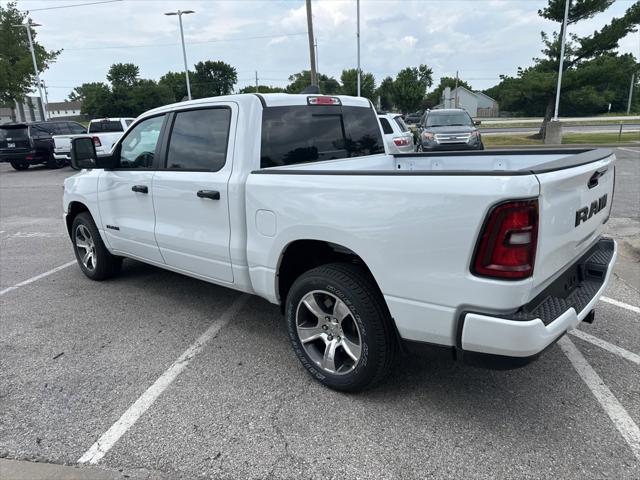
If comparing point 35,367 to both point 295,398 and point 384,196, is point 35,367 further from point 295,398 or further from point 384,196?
point 384,196

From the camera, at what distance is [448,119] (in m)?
15.9

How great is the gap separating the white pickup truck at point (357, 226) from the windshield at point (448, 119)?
12195mm

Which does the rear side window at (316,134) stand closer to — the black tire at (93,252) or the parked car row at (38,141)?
the black tire at (93,252)

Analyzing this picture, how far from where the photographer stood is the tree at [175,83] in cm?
9020

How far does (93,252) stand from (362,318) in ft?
12.3

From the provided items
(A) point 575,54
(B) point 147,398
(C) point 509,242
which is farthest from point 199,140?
(A) point 575,54

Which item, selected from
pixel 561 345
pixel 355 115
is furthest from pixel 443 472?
pixel 355 115

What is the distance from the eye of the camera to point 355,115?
13.6ft

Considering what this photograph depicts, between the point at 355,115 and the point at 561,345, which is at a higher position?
the point at 355,115

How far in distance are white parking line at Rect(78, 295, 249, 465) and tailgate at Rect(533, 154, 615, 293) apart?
2409 mm

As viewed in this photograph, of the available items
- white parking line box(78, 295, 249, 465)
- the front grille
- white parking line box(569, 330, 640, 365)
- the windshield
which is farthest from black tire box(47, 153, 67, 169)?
white parking line box(569, 330, 640, 365)

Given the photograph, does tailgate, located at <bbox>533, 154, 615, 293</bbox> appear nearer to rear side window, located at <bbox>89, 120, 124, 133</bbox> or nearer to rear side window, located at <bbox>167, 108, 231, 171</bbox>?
rear side window, located at <bbox>167, 108, 231, 171</bbox>

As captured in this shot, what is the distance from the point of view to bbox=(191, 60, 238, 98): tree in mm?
96500

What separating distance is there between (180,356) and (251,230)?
1.17m
